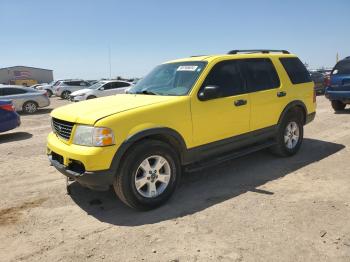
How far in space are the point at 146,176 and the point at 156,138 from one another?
1.70 ft

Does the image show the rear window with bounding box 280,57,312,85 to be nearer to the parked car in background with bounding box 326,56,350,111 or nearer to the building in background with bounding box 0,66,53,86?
the parked car in background with bounding box 326,56,350,111

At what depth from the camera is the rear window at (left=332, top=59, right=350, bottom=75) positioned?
442 inches

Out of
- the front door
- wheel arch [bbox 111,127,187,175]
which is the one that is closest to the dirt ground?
wheel arch [bbox 111,127,187,175]

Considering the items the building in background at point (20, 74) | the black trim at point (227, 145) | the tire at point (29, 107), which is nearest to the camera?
the black trim at point (227, 145)

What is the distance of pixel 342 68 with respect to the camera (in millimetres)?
11391

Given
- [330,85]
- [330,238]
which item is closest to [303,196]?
[330,238]

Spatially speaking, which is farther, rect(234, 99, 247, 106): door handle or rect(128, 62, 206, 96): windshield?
rect(234, 99, 247, 106): door handle

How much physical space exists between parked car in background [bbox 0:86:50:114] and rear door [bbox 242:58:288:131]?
13.5 m

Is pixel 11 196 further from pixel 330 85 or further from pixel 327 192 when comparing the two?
pixel 330 85

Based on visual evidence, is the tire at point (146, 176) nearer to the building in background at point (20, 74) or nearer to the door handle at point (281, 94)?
the door handle at point (281, 94)

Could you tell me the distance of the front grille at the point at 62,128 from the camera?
4.47 m

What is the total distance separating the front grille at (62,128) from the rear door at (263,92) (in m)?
2.81

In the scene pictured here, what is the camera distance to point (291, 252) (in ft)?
11.0

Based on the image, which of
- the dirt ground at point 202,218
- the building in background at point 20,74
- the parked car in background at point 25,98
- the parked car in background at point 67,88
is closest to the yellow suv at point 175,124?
the dirt ground at point 202,218
